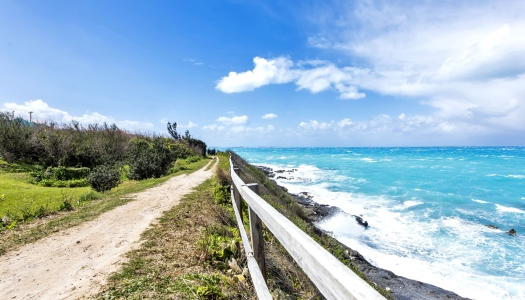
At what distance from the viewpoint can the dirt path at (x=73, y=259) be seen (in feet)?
12.2

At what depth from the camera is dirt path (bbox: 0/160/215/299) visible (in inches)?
147

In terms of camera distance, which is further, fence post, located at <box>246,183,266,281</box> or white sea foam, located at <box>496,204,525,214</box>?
white sea foam, located at <box>496,204,525,214</box>

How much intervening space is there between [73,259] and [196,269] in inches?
99.7

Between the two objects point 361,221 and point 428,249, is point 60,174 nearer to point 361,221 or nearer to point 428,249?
point 361,221

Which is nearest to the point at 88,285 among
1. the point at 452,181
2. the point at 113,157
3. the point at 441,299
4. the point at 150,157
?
the point at 441,299

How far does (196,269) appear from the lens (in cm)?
392

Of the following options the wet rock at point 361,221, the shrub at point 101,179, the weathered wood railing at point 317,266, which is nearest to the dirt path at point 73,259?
the weathered wood railing at point 317,266

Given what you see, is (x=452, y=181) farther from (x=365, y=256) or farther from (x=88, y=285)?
(x=88, y=285)

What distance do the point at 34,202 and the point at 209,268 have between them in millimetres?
8632

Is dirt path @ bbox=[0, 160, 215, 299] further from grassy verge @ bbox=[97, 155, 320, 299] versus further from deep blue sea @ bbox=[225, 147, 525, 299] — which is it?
deep blue sea @ bbox=[225, 147, 525, 299]

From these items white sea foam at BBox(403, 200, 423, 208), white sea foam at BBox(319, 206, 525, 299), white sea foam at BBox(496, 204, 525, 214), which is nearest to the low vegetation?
white sea foam at BBox(319, 206, 525, 299)

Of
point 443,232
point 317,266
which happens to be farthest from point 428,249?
point 317,266

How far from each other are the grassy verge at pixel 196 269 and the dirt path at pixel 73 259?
350 mm

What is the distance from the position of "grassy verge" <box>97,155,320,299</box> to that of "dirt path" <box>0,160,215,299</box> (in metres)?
0.35
